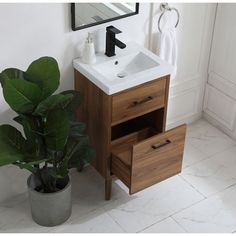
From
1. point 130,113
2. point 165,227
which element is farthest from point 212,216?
point 130,113

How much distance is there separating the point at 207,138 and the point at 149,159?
928 millimetres

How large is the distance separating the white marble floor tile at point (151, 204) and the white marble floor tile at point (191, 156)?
0.59 ft

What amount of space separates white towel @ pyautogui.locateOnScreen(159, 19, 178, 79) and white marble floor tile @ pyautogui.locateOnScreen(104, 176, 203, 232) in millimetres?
680

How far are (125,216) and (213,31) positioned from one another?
50.8 inches

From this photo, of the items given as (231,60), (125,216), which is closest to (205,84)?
(231,60)

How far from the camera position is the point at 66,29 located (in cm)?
261

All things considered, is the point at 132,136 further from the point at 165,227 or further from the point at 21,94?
the point at 21,94

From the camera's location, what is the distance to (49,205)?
104 inches

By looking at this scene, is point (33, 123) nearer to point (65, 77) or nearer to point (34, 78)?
point (34, 78)

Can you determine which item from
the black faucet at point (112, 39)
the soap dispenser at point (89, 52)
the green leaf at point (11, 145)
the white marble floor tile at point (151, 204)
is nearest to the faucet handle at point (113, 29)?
the black faucet at point (112, 39)

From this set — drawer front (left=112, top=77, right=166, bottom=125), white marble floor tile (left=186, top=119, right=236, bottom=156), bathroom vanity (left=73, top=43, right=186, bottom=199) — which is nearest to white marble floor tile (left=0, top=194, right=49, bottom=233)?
bathroom vanity (left=73, top=43, right=186, bottom=199)

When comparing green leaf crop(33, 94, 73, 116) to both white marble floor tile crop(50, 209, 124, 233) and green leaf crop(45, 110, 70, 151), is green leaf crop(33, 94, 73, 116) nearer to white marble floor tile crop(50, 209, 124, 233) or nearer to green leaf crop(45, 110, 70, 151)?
green leaf crop(45, 110, 70, 151)

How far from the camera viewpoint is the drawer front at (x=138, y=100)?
2.57 m

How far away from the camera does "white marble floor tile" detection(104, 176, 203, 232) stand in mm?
2781
